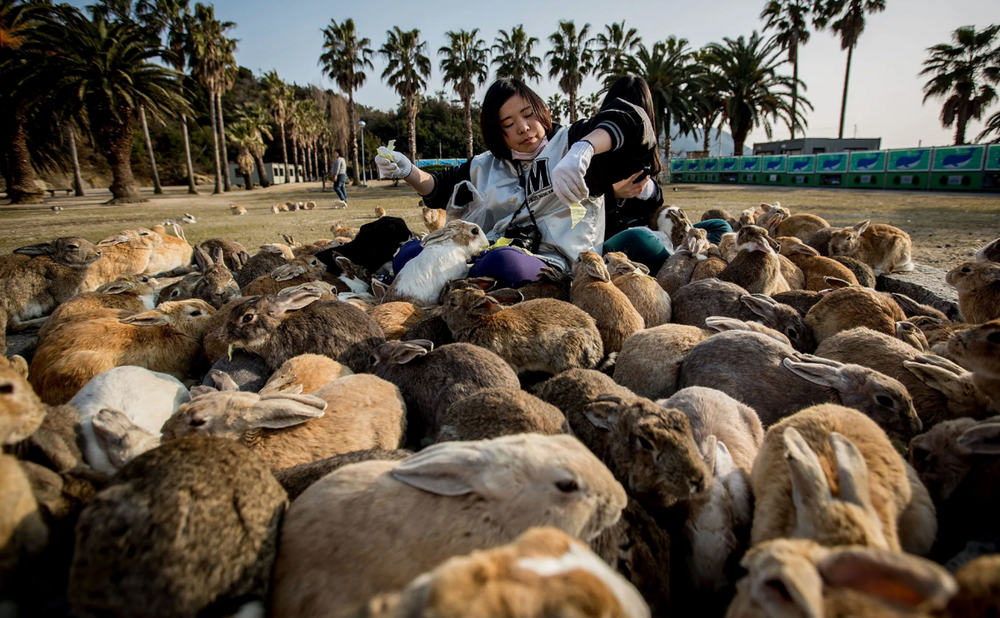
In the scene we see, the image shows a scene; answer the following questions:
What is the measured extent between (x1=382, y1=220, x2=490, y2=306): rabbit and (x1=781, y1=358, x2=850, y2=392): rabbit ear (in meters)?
2.83

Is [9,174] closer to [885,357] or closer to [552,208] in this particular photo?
[552,208]

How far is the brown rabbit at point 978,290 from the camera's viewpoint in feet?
11.7

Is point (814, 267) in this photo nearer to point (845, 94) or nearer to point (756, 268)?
point (756, 268)

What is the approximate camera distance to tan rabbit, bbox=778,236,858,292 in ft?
15.2

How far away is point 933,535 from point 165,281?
741cm

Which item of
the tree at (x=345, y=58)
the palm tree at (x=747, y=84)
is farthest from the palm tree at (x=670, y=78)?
the tree at (x=345, y=58)

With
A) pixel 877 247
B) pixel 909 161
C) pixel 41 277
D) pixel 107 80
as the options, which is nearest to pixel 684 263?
pixel 877 247

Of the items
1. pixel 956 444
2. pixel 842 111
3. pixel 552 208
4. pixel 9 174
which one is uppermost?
pixel 842 111

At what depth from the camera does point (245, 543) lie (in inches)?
49.4

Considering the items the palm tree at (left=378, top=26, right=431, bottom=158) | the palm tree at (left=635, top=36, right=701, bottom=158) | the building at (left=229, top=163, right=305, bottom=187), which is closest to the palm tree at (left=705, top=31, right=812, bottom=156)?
the palm tree at (left=635, top=36, right=701, bottom=158)

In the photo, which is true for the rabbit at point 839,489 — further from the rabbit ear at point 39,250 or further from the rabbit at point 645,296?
the rabbit ear at point 39,250

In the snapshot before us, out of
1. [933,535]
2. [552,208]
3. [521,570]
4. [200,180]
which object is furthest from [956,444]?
[200,180]

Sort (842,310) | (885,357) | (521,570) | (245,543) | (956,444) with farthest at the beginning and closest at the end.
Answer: (842,310), (885,357), (956,444), (245,543), (521,570)

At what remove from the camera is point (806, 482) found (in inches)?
51.9
